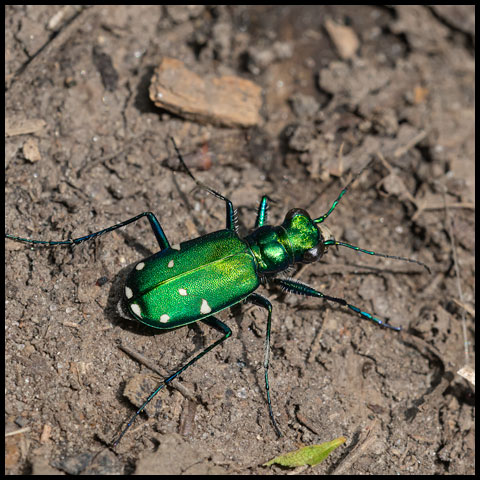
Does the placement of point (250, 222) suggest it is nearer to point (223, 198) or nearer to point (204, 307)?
point (223, 198)

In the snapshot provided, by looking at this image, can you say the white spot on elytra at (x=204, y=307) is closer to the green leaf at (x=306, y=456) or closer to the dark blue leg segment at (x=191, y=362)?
the dark blue leg segment at (x=191, y=362)

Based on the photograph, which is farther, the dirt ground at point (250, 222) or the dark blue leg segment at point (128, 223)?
the dark blue leg segment at point (128, 223)

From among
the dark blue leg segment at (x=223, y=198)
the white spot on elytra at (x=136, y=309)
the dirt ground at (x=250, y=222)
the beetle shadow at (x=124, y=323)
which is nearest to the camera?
the white spot on elytra at (x=136, y=309)

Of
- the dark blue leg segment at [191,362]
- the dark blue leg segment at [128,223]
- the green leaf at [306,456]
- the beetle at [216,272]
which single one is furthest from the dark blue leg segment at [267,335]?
the dark blue leg segment at [128,223]

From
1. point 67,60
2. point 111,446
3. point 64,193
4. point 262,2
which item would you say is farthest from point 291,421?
point 262,2

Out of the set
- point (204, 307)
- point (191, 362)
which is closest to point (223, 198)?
point (204, 307)

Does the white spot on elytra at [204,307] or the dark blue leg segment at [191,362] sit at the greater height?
the white spot on elytra at [204,307]
